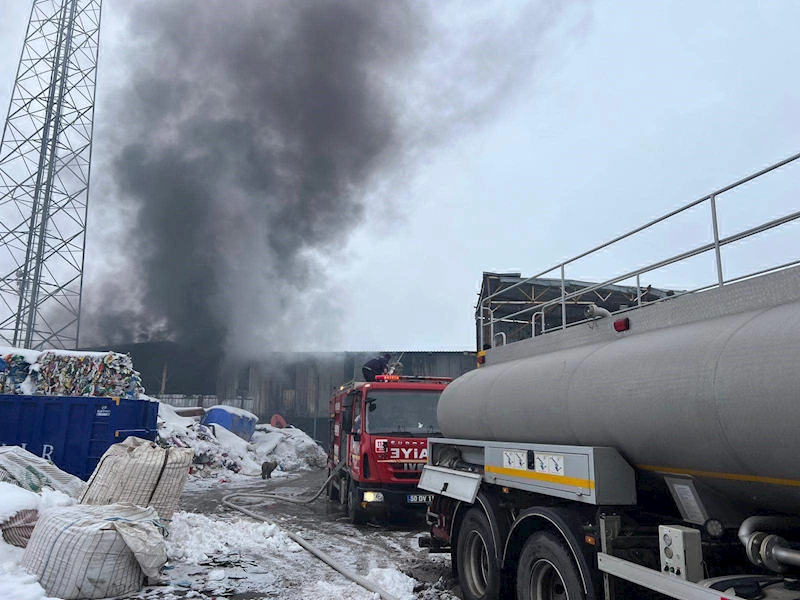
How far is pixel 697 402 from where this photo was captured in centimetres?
318

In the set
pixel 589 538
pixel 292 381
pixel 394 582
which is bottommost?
pixel 394 582

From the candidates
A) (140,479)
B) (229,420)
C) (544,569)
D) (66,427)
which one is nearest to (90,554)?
(140,479)

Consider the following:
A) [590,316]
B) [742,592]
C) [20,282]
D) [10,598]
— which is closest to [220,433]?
[20,282]

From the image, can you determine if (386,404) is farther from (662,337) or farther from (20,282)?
(20,282)

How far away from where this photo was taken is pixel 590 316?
15.8ft

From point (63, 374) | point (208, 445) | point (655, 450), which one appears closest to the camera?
point (655, 450)

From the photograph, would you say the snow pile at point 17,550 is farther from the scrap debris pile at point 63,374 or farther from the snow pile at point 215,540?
the scrap debris pile at point 63,374

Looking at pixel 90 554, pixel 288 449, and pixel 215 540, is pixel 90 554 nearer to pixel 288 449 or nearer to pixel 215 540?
pixel 215 540

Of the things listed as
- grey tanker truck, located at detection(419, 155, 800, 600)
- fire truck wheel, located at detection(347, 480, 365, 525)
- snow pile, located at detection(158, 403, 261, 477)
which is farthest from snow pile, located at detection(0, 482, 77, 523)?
snow pile, located at detection(158, 403, 261, 477)

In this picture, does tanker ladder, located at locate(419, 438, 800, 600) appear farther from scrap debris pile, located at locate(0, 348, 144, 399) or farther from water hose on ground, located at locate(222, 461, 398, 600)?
scrap debris pile, located at locate(0, 348, 144, 399)

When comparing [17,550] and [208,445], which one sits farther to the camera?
[208,445]

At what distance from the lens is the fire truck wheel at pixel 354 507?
1058 centimetres

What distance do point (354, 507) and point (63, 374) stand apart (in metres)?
9.95

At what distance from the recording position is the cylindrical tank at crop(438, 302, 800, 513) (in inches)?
110
